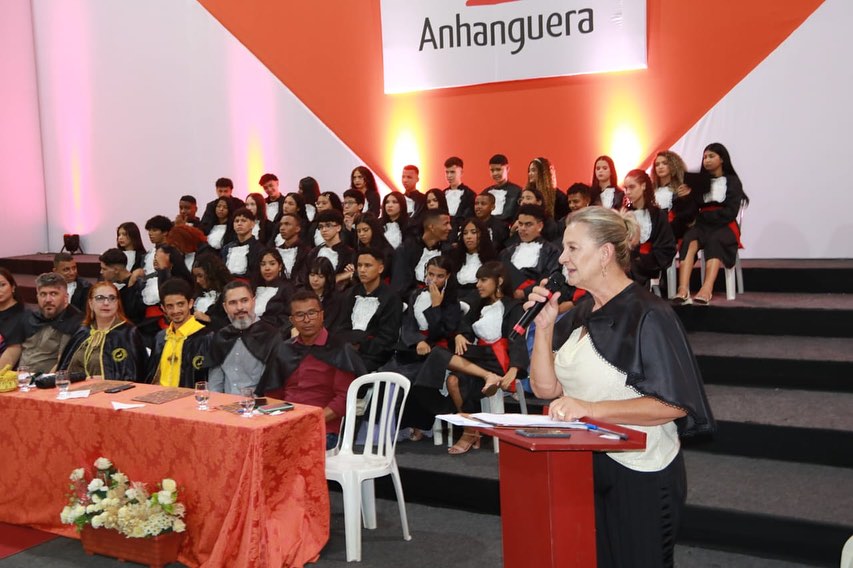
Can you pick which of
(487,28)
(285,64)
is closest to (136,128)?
(285,64)

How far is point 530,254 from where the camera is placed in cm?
592

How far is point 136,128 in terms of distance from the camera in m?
10.4

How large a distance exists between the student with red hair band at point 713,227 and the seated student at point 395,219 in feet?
7.03

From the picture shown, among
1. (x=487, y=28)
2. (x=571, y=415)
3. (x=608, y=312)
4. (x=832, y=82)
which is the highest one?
(x=487, y=28)

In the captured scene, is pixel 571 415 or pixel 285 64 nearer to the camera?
pixel 571 415

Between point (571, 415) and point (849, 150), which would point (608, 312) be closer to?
point (571, 415)

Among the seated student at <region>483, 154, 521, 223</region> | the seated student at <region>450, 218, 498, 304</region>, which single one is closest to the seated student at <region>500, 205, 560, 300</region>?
the seated student at <region>450, 218, 498, 304</region>

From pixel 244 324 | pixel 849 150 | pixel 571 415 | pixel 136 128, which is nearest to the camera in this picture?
pixel 571 415

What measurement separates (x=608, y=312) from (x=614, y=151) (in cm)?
575

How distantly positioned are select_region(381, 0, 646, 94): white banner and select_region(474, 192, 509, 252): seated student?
5.47 feet

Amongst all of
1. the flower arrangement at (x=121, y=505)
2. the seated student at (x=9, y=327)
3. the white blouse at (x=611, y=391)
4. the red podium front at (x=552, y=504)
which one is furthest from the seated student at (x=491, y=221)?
the red podium front at (x=552, y=504)

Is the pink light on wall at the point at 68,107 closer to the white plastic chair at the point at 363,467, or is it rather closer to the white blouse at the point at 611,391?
the white plastic chair at the point at 363,467

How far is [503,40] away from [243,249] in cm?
294

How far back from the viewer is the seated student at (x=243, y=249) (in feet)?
23.4
